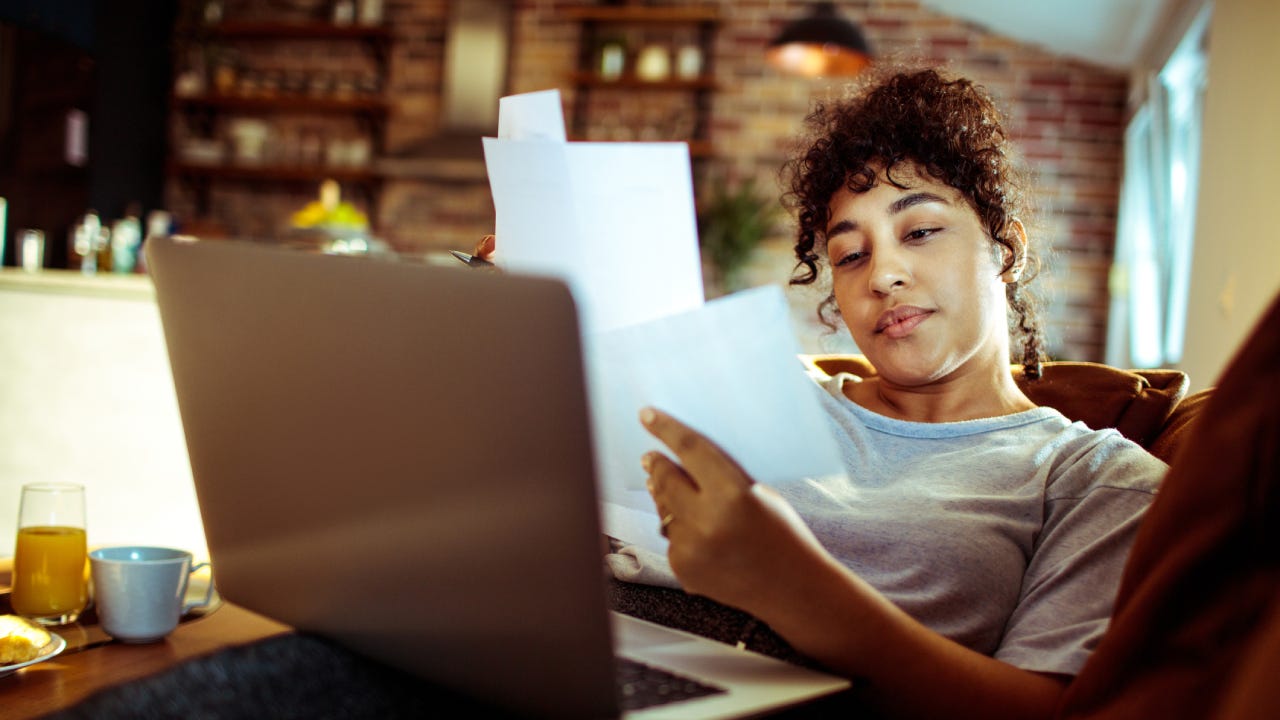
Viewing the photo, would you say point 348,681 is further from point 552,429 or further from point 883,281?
point 883,281

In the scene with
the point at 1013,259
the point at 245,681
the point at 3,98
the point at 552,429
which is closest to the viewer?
the point at 552,429

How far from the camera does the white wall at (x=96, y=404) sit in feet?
9.78

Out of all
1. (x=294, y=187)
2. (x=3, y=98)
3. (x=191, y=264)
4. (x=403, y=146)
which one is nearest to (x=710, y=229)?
(x=403, y=146)

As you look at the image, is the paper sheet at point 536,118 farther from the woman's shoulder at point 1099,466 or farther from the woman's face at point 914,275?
the woman's shoulder at point 1099,466

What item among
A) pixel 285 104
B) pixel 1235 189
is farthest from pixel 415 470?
pixel 285 104

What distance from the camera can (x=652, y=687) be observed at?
2.17 feet

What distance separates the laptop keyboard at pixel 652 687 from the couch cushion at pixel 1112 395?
0.68 m

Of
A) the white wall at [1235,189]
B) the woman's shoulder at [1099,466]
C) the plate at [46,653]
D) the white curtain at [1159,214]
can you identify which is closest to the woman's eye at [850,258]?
the woman's shoulder at [1099,466]

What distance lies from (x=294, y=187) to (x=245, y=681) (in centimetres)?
543

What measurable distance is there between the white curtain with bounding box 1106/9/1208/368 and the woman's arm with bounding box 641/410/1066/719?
2.72m

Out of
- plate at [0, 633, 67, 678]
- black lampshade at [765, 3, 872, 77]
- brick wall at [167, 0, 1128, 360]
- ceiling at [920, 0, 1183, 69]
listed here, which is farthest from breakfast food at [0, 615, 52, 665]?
brick wall at [167, 0, 1128, 360]

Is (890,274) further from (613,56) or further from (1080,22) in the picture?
(613,56)

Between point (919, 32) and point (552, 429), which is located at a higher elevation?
point (919, 32)

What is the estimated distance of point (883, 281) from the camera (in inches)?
43.0
